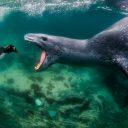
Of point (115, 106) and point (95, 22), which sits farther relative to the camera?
point (95, 22)

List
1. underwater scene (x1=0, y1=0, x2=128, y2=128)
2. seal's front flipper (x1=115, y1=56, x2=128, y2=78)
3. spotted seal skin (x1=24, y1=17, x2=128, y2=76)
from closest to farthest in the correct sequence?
seal's front flipper (x1=115, y1=56, x2=128, y2=78) < spotted seal skin (x1=24, y1=17, x2=128, y2=76) < underwater scene (x1=0, y1=0, x2=128, y2=128)

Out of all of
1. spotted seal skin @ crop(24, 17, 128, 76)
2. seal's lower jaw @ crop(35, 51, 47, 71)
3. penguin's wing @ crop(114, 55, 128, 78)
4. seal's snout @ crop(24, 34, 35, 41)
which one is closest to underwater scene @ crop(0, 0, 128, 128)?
Answer: spotted seal skin @ crop(24, 17, 128, 76)

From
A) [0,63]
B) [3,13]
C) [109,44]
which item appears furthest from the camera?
[3,13]

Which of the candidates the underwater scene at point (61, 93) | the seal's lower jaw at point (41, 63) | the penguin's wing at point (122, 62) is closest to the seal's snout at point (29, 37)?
the seal's lower jaw at point (41, 63)

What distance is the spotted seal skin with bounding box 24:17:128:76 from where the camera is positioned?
868 cm

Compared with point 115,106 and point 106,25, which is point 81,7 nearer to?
point 106,25

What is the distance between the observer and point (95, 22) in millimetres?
10914

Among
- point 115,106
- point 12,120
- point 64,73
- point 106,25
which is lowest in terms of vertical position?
point 12,120

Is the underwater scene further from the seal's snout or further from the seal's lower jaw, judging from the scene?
the seal's snout

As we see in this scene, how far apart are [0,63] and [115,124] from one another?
14.6 feet

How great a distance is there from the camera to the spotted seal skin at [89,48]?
28.5ft

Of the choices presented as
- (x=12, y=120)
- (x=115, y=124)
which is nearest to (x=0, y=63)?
(x=12, y=120)

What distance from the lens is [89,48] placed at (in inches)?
356

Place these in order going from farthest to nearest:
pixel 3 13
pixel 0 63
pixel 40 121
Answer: pixel 3 13
pixel 0 63
pixel 40 121
